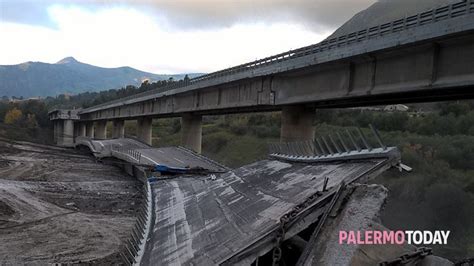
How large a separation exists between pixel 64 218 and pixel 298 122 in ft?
49.6

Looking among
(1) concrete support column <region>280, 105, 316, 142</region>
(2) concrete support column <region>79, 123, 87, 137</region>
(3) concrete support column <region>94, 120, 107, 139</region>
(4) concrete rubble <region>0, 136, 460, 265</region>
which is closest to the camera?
(4) concrete rubble <region>0, 136, 460, 265</region>

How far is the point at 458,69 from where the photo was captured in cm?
1667

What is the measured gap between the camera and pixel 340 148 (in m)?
9.79

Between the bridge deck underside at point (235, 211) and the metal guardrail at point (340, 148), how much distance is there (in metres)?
0.18

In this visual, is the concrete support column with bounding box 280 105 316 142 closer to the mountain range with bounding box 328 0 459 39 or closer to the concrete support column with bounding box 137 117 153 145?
the concrete support column with bounding box 137 117 153 145

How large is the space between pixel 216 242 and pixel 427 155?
40103 millimetres

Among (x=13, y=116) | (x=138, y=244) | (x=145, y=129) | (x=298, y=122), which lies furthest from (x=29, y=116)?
(x=138, y=244)

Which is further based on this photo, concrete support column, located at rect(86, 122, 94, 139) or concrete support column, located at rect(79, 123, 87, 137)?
concrete support column, located at rect(79, 123, 87, 137)

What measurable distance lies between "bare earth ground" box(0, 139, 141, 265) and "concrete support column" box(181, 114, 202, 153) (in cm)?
1275

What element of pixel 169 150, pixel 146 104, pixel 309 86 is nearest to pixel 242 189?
pixel 309 86

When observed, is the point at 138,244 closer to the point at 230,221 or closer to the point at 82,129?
the point at 230,221

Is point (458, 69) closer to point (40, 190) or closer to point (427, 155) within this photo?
point (40, 190)

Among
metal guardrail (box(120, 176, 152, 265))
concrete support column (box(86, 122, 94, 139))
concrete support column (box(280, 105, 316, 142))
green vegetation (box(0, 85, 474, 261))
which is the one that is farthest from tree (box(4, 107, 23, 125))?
metal guardrail (box(120, 176, 152, 265))

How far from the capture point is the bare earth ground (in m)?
14.3
